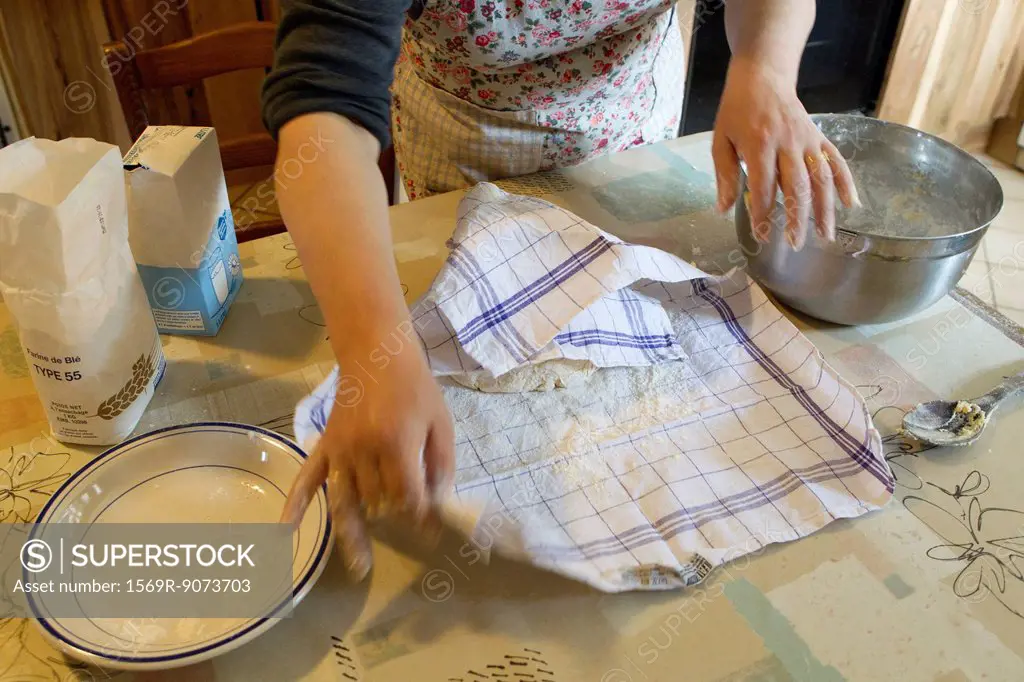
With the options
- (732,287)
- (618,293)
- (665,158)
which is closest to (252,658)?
(618,293)

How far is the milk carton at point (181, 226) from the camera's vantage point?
701 mm

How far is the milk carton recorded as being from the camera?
70 centimetres

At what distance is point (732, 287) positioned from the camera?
0.84m

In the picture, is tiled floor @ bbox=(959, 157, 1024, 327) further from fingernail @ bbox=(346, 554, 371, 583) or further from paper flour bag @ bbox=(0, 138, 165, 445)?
paper flour bag @ bbox=(0, 138, 165, 445)

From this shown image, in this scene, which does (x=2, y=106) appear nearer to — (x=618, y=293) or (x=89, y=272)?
(x=89, y=272)

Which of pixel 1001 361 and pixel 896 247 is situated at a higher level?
pixel 896 247

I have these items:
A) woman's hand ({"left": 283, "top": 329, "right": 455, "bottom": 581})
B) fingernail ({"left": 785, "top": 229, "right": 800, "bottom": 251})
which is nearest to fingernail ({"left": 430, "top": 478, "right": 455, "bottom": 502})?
woman's hand ({"left": 283, "top": 329, "right": 455, "bottom": 581})

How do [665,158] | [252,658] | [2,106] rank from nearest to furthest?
[252,658] → [665,158] → [2,106]

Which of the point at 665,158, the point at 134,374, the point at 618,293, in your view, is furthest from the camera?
the point at 665,158

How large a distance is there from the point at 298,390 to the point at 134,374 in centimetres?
14

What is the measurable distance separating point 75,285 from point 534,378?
1.26 feet

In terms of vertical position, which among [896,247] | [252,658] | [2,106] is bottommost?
[2,106]

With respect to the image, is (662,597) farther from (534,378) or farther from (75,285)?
(75,285)

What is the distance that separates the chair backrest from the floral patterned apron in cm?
17
